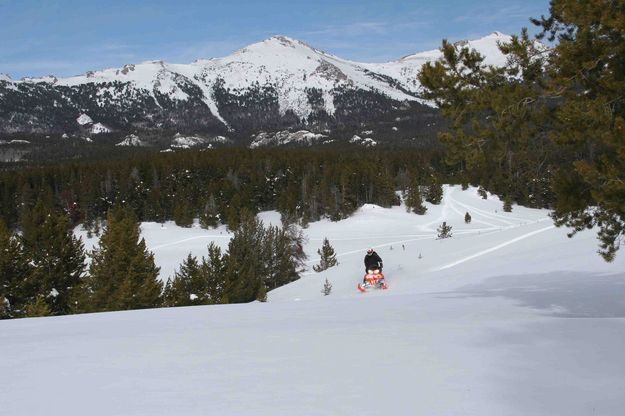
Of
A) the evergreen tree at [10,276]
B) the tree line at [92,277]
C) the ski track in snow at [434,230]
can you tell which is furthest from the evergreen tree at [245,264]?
the evergreen tree at [10,276]

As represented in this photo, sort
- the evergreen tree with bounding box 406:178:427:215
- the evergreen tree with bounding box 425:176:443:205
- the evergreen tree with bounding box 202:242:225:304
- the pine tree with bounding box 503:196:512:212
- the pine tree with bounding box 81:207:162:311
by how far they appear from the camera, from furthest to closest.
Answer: the evergreen tree with bounding box 425:176:443:205
the evergreen tree with bounding box 406:178:427:215
the pine tree with bounding box 503:196:512:212
the evergreen tree with bounding box 202:242:225:304
the pine tree with bounding box 81:207:162:311

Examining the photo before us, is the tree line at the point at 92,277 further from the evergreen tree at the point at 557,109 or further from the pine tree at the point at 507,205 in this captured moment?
the pine tree at the point at 507,205

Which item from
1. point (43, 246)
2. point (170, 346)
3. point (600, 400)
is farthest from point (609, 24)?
point (43, 246)

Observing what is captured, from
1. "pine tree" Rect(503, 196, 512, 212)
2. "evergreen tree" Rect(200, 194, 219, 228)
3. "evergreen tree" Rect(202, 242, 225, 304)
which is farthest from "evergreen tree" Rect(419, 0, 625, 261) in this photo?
"pine tree" Rect(503, 196, 512, 212)

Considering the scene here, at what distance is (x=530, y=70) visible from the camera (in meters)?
9.55

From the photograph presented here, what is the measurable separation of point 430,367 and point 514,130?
18.5 ft

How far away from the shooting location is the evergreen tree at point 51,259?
2412 centimetres

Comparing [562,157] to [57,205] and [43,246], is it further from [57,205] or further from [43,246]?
[57,205]

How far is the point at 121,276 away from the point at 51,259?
4002mm

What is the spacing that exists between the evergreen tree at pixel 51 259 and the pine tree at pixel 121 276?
5.20 feet

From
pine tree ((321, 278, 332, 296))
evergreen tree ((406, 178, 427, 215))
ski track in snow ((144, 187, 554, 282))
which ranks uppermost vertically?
evergreen tree ((406, 178, 427, 215))

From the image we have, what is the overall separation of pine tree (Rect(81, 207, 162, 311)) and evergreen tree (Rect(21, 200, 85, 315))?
159 centimetres

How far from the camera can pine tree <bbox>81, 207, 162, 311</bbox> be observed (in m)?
22.8

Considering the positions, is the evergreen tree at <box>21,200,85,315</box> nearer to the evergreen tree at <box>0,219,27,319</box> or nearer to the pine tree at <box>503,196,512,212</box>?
the evergreen tree at <box>0,219,27,319</box>
